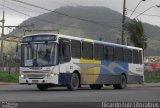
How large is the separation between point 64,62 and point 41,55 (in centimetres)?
131

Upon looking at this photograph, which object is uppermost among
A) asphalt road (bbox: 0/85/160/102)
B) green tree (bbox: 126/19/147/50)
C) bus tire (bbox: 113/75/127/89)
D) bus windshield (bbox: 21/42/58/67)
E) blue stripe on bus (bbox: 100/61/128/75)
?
green tree (bbox: 126/19/147/50)

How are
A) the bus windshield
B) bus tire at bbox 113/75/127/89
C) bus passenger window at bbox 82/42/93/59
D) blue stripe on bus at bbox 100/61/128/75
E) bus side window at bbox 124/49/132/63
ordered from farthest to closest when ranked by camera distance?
1. bus side window at bbox 124/49/132/63
2. bus tire at bbox 113/75/127/89
3. blue stripe on bus at bbox 100/61/128/75
4. bus passenger window at bbox 82/42/93/59
5. the bus windshield

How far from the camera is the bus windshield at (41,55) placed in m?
27.4

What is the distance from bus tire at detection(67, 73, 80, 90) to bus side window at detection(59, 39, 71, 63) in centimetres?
107

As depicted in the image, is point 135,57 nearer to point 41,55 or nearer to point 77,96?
point 41,55

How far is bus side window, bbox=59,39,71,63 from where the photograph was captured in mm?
27712

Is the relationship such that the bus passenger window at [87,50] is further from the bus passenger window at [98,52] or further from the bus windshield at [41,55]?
the bus windshield at [41,55]

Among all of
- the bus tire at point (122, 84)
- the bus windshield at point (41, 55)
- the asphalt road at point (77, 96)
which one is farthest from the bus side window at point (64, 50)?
the bus tire at point (122, 84)

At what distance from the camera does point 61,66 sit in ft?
90.7

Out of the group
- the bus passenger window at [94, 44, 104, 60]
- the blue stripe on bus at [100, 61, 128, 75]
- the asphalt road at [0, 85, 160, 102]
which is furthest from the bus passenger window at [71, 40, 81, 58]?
the asphalt road at [0, 85, 160, 102]

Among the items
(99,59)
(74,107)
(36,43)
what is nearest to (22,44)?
(36,43)

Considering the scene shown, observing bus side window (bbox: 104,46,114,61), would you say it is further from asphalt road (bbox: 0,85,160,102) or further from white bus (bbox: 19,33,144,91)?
asphalt road (bbox: 0,85,160,102)

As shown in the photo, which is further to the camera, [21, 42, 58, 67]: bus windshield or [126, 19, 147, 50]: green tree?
[126, 19, 147, 50]: green tree

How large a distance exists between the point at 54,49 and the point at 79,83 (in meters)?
Answer: 2.82
